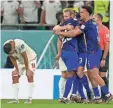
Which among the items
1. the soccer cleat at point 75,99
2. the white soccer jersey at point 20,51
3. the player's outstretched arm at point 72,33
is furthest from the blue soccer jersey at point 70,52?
the white soccer jersey at point 20,51

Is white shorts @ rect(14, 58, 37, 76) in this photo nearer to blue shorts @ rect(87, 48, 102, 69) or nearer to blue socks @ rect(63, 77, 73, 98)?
blue socks @ rect(63, 77, 73, 98)

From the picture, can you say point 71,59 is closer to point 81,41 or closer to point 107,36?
point 81,41

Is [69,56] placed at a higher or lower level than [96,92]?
higher

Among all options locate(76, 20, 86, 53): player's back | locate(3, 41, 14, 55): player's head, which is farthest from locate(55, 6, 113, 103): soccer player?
locate(3, 41, 14, 55): player's head

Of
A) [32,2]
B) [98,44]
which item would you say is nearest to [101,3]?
[32,2]

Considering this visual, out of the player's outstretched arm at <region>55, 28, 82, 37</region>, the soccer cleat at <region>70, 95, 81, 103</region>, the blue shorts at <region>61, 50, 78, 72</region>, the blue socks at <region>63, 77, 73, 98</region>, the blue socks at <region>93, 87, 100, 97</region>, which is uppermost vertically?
the player's outstretched arm at <region>55, 28, 82, 37</region>

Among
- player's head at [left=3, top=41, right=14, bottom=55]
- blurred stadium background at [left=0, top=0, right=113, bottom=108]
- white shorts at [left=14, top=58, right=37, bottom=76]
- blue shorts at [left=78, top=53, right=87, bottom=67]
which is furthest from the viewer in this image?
blurred stadium background at [left=0, top=0, right=113, bottom=108]

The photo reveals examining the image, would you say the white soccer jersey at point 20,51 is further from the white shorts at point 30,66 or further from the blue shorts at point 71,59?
the blue shorts at point 71,59

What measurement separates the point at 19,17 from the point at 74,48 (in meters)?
5.12

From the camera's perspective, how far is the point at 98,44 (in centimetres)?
1454

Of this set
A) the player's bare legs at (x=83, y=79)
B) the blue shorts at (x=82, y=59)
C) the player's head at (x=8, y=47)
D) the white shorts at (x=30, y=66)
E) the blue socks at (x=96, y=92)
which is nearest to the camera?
the player's head at (x=8, y=47)

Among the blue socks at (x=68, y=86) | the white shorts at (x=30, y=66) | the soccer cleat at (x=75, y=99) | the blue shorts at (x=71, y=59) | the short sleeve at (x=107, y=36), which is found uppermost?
the short sleeve at (x=107, y=36)

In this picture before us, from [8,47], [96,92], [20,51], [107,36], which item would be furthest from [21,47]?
[107,36]

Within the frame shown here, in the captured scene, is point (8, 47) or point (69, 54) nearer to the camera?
point (8, 47)
